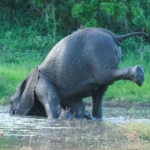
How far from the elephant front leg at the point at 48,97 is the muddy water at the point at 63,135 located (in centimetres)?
26

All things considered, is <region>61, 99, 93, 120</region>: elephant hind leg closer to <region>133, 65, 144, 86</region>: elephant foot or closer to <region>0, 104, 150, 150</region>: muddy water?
<region>0, 104, 150, 150</region>: muddy water

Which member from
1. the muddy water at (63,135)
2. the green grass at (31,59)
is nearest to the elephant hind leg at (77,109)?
the muddy water at (63,135)

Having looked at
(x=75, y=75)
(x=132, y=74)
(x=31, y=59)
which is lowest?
(x=31, y=59)

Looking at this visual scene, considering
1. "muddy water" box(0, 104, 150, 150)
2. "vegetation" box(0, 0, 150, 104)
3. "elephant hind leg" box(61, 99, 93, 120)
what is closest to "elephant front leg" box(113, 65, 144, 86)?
"muddy water" box(0, 104, 150, 150)

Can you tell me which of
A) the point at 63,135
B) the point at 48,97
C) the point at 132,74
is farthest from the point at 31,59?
the point at 63,135

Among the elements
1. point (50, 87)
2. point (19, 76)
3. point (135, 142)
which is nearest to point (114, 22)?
point (19, 76)

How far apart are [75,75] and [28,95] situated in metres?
1.01

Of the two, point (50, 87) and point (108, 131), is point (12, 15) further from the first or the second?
point (108, 131)

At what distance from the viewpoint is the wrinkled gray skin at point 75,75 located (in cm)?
1073

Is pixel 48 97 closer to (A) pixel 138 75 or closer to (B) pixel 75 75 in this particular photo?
(B) pixel 75 75

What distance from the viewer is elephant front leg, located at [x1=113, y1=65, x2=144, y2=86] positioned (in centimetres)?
1008

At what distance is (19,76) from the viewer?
15.5m

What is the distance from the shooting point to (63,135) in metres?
8.53

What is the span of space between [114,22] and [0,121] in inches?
400
